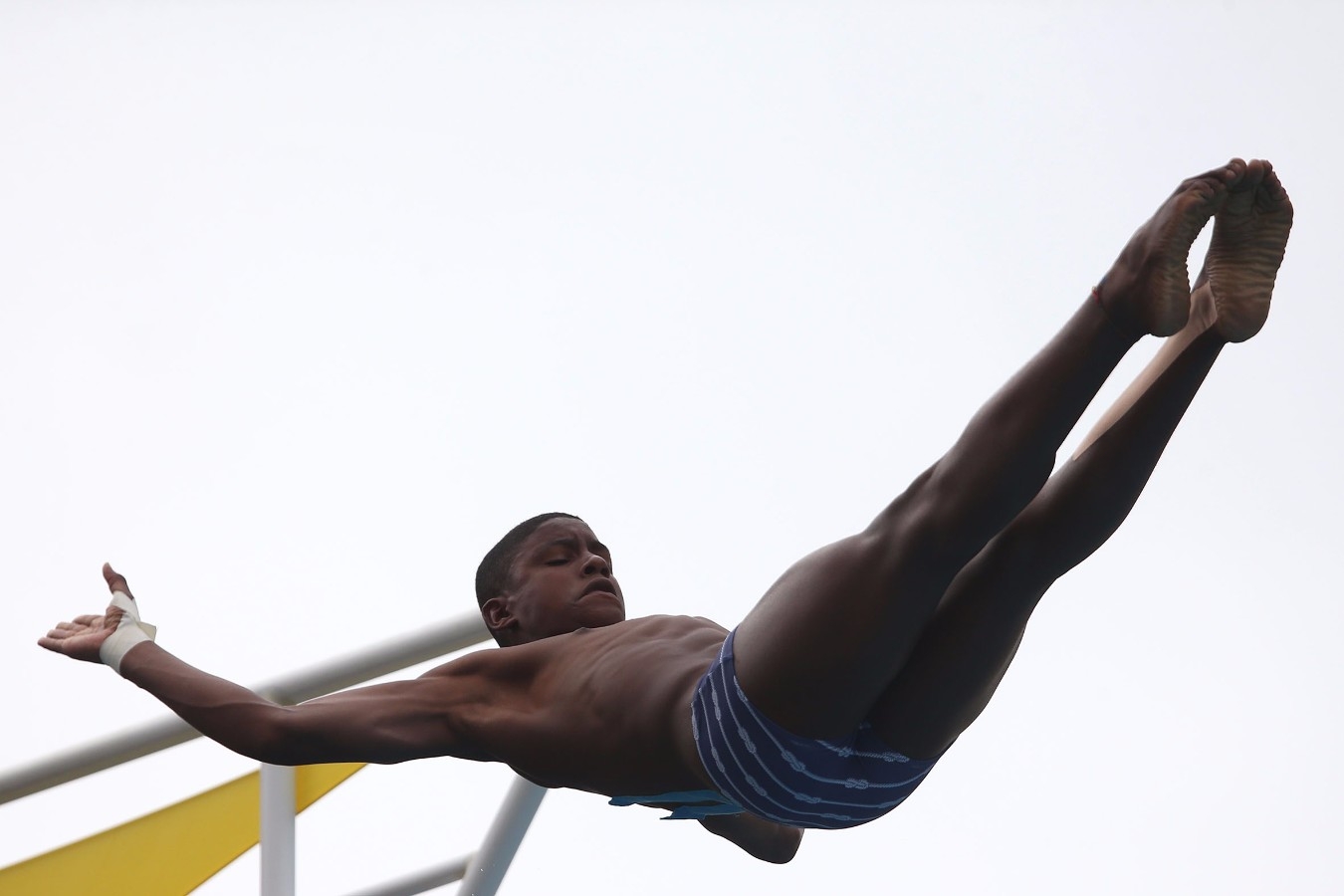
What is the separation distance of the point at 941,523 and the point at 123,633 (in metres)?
1.72

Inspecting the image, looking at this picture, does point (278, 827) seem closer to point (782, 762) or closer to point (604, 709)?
point (604, 709)

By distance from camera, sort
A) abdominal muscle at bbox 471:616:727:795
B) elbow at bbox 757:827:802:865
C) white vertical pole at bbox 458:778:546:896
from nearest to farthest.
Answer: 1. abdominal muscle at bbox 471:616:727:795
2. elbow at bbox 757:827:802:865
3. white vertical pole at bbox 458:778:546:896

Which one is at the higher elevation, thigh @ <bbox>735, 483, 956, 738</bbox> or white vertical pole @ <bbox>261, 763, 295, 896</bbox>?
thigh @ <bbox>735, 483, 956, 738</bbox>

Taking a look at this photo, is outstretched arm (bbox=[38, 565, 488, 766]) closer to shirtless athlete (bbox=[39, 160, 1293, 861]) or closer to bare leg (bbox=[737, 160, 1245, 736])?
shirtless athlete (bbox=[39, 160, 1293, 861])

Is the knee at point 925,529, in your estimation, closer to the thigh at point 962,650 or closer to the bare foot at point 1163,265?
the thigh at point 962,650

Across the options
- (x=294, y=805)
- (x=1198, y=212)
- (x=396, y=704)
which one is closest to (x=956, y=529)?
(x=1198, y=212)

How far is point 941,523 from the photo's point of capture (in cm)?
246

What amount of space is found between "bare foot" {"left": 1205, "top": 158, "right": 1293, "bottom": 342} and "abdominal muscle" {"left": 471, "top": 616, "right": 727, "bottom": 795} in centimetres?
116

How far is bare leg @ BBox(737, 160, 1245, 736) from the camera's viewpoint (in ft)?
7.82

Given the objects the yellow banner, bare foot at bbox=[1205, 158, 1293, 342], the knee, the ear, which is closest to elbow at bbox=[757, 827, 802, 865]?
the ear

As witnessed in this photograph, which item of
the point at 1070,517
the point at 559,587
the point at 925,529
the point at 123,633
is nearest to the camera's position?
the point at 925,529

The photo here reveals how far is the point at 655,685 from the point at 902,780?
1.61 feet

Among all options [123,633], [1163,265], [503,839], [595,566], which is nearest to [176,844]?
[503,839]

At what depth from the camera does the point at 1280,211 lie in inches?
100
